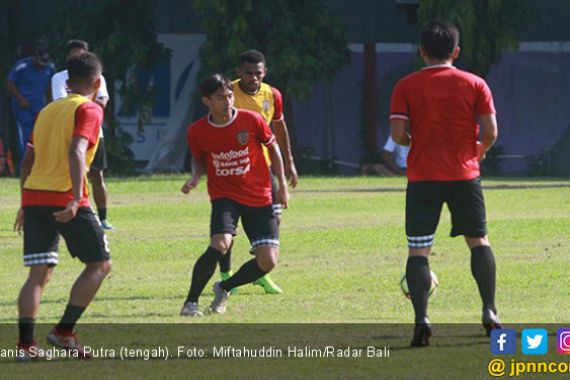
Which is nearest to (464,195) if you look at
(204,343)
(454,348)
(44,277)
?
(454,348)

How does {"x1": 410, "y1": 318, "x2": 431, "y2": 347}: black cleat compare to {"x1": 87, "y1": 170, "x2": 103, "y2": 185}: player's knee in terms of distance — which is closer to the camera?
{"x1": 410, "y1": 318, "x2": 431, "y2": 347}: black cleat

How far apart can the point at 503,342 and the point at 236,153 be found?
310 cm

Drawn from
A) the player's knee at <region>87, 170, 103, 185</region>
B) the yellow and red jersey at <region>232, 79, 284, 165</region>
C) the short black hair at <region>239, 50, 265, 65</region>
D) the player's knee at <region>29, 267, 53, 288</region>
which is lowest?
the player's knee at <region>87, 170, 103, 185</region>

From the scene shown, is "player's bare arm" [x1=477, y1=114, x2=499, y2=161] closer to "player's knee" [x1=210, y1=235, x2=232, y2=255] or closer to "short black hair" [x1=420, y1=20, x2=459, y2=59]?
"short black hair" [x1=420, y1=20, x2=459, y2=59]

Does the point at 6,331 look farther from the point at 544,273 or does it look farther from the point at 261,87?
the point at 544,273

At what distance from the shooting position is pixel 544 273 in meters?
15.4

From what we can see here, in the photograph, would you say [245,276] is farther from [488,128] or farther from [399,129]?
[488,128]

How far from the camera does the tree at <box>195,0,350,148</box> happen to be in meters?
34.6

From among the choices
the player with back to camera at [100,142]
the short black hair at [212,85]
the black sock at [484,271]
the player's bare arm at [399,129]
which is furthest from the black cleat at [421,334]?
the player with back to camera at [100,142]

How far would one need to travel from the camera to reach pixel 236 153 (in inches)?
513

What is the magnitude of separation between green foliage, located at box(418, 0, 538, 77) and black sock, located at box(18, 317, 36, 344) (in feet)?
78.9

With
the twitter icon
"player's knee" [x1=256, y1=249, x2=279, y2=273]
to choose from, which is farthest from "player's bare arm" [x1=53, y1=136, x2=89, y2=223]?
the twitter icon

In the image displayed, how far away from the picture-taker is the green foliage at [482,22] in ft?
111

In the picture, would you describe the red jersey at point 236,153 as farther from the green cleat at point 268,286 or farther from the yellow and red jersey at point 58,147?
the yellow and red jersey at point 58,147
